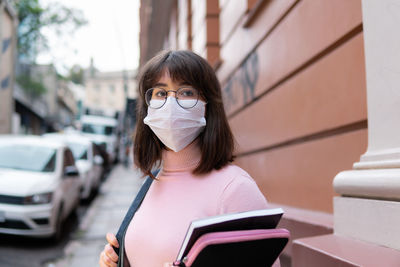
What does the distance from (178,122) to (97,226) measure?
21.8ft

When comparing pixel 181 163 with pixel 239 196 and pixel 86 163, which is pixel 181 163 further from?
pixel 86 163

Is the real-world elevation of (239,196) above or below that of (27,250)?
above

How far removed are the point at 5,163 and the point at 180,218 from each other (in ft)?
19.5

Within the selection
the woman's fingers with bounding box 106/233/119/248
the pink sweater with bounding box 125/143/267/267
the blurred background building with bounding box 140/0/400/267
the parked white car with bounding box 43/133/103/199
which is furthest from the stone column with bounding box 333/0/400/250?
the parked white car with bounding box 43/133/103/199

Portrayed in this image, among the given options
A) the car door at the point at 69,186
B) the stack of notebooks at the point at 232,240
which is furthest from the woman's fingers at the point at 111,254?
the car door at the point at 69,186

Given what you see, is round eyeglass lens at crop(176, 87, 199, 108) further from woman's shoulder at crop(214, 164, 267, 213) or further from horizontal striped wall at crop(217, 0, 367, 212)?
horizontal striped wall at crop(217, 0, 367, 212)

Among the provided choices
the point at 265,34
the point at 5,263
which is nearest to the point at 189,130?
the point at 265,34

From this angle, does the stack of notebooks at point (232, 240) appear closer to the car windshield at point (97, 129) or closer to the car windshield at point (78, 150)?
the car windshield at point (78, 150)

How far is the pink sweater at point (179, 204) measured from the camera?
129cm

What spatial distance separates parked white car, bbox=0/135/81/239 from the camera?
5.54m

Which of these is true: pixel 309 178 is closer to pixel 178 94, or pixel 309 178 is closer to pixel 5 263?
pixel 178 94

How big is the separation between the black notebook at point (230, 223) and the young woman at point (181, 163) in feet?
0.55

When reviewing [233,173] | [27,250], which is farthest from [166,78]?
[27,250]

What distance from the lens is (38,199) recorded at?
5707 millimetres
